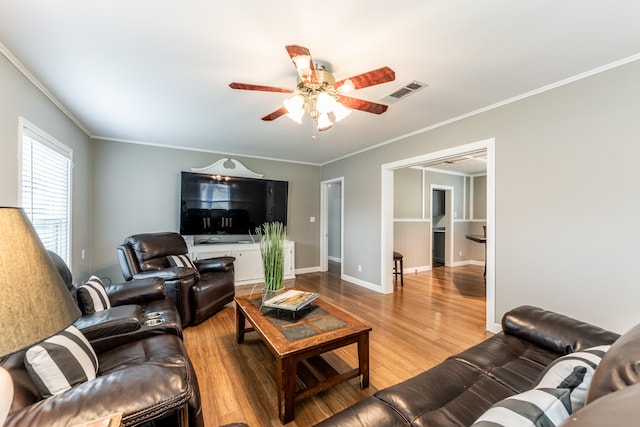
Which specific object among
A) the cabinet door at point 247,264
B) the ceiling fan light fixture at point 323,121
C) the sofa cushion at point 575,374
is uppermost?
the ceiling fan light fixture at point 323,121

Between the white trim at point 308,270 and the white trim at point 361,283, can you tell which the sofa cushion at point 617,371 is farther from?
the white trim at point 308,270

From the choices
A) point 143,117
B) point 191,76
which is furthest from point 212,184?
point 191,76

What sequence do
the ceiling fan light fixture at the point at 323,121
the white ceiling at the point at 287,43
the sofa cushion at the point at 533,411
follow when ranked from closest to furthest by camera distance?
the sofa cushion at the point at 533,411
the white ceiling at the point at 287,43
the ceiling fan light fixture at the point at 323,121

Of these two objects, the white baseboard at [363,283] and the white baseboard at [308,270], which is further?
the white baseboard at [308,270]

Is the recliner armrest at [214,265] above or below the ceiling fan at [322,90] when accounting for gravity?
below

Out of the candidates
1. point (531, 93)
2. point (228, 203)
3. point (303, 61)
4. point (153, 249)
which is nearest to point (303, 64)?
point (303, 61)

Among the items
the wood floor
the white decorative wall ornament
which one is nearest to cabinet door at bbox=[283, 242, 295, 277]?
the wood floor

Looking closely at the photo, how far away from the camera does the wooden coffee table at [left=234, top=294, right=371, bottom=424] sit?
5.15 ft

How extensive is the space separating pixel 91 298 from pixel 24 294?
5.69 ft

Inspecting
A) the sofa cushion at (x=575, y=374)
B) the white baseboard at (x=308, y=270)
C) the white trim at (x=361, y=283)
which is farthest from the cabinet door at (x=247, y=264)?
the sofa cushion at (x=575, y=374)

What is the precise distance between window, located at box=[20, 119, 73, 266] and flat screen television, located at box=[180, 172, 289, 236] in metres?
1.44

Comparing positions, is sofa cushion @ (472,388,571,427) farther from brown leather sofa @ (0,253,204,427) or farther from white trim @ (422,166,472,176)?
white trim @ (422,166,472,176)

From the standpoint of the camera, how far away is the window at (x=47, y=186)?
2.26 metres

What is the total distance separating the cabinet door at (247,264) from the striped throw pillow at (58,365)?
339 cm
